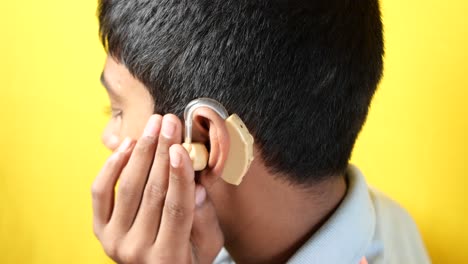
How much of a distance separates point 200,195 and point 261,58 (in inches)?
7.2

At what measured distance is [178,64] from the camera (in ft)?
2.20

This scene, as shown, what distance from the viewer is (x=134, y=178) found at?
0.69 meters

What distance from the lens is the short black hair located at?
664 mm

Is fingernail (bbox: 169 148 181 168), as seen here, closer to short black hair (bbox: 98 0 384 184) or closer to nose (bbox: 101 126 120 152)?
short black hair (bbox: 98 0 384 184)

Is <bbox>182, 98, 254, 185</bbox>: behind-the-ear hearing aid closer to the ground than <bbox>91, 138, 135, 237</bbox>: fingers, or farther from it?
farther from it

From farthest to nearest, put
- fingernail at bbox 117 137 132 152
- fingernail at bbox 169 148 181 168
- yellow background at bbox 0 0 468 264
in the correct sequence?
yellow background at bbox 0 0 468 264 < fingernail at bbox 117 137 132 152 < fingernail at bbox 169 148 181 168

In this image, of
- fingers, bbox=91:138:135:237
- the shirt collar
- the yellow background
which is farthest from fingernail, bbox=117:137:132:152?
the yellow background

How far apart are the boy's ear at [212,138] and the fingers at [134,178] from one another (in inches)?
1.9

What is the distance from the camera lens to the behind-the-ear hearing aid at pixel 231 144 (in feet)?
2.08
